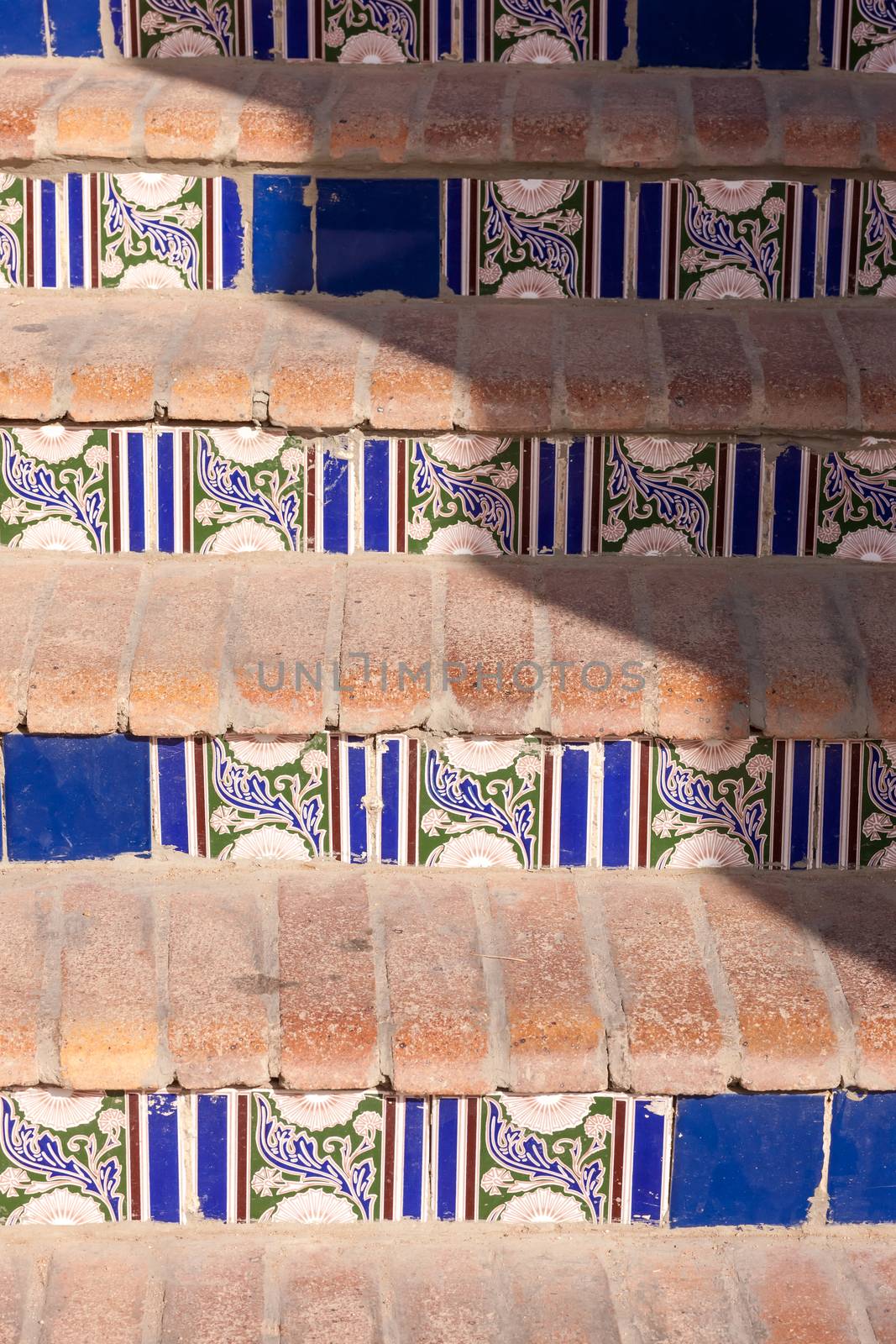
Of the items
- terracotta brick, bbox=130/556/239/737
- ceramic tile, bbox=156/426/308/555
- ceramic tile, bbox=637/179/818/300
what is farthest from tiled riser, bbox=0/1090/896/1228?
ceramic tile, bbox=637/179/818/300

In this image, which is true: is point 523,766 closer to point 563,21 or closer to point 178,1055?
point 178,1055

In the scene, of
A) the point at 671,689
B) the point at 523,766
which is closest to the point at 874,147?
the point at 671,689

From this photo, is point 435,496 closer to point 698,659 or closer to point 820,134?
point 698,659

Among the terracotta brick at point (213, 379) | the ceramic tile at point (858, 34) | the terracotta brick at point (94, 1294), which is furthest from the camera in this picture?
the ceramic tile at point (858, 34)

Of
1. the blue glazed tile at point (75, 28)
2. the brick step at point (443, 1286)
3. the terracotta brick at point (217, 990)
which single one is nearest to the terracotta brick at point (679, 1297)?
the brick step at point (443, 1286)

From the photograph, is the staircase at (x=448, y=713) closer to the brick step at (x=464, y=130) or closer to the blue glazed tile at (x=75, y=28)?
the brick step at (x=464, y=130)

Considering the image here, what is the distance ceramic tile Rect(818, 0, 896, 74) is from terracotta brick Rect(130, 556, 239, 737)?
1.65 m

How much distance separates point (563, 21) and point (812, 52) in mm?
486

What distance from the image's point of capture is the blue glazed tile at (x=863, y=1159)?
1.73 meters

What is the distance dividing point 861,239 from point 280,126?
1.02 metres

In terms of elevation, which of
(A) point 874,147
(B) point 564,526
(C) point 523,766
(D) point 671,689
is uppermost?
(A) point 874,147

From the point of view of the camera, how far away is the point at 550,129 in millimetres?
2367

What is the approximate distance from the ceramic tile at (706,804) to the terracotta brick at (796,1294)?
523mm

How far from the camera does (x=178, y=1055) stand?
66.4 inches
